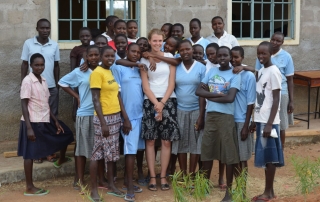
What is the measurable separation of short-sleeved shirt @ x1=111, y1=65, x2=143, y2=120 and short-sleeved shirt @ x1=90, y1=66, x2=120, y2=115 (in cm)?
18

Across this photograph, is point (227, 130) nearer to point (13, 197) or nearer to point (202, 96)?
point (202, 96)

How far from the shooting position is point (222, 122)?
5.38 metres

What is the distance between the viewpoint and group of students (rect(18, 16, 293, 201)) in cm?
535

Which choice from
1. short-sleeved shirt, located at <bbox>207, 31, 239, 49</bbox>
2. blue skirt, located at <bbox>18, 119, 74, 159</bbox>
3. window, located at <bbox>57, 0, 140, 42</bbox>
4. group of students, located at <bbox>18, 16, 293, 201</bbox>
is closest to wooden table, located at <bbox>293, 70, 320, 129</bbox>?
short-sleeved shirt, located at <bbox>207, 31, 239, 49</bbox>

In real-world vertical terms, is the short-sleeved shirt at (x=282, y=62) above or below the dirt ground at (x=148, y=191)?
above

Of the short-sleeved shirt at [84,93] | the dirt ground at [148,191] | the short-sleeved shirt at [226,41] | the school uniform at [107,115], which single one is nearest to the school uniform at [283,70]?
the short-sleeved shirt at [226,41]

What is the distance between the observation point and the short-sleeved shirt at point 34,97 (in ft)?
18.5

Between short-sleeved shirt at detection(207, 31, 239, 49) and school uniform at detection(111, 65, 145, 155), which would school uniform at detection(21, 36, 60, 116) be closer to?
school uniform at detection(111, 65, 145, 155)

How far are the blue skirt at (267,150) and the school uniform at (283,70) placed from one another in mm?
1528

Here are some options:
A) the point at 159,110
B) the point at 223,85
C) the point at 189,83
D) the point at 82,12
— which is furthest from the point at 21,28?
the point at 223,85

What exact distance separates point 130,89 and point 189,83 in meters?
0.61

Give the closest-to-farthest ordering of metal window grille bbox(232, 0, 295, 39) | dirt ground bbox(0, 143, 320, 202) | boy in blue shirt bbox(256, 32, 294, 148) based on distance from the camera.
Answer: dirt ground bbox(0, 143, 320, 202) < boy in blue shirt bbox(256, 32, 294, 148) < metal window grille bbox(232, 0, 295, 39)

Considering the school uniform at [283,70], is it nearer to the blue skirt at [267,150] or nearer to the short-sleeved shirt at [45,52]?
the blue skirt at [267,150]

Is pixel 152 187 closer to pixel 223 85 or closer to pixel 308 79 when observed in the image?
pixel 223 85
